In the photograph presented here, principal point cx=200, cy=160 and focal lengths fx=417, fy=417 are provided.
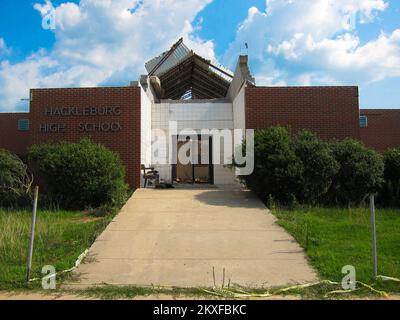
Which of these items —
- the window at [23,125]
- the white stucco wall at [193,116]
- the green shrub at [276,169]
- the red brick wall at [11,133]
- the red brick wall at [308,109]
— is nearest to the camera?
the green shrub at [276,169]

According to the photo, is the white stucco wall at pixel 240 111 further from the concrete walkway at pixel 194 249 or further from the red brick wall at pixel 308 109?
the concrete walkway at pixel 194 249

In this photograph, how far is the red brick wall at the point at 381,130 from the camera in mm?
26188

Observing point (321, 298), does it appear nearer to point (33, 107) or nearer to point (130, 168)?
point (130, 168)

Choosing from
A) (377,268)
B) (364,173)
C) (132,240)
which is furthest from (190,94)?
(377,268)

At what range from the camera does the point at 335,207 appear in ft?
38.6

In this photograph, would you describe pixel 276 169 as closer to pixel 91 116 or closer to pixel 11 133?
pixel 91 116

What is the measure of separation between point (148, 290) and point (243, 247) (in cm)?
257

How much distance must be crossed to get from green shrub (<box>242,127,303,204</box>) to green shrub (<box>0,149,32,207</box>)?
6.77 metres

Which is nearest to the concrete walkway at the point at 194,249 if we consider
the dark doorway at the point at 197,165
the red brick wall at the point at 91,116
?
the red brick wall at the point at 91,116

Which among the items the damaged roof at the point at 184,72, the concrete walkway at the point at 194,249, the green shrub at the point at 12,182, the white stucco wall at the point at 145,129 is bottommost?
the concrete walkway at the point at 194,249

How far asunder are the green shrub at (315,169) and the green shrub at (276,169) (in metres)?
0.24

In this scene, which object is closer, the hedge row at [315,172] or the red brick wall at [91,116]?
the hedge row at [315,172]

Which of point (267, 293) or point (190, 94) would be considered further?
point (190, 94)

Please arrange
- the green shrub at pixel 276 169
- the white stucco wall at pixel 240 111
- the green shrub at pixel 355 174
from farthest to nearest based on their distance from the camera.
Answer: the white stucco wall at pixel 240 111
the green shrub at pixel 355 174
the green shrub at pixel 276 169
